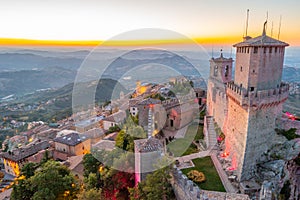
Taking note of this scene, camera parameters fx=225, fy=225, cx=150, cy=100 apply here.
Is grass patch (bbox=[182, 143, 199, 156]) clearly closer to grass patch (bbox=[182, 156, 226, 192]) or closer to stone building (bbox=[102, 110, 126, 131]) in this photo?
grass patch (bbox=[182, 156, 226, 192])

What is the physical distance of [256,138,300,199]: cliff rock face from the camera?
11.6 meters

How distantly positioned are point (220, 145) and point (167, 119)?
17.5 ft

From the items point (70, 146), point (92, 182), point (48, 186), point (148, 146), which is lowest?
point (70, 146)

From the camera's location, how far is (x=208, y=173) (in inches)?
476

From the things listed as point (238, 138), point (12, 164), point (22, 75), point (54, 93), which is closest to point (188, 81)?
point (238, 138)

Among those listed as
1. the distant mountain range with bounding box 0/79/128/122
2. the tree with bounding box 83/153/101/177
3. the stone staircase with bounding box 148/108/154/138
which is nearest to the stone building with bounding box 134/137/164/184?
the tree with bounding box 83/153/101/177

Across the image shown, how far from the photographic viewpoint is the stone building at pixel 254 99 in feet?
36.4

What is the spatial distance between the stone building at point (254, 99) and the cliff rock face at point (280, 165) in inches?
15.9

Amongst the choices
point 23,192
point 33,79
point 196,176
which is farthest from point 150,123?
point 33,79

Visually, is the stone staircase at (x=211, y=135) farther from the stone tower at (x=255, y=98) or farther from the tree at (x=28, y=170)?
the tree at (x=28, y=170)

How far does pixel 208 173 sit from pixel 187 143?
165 inches

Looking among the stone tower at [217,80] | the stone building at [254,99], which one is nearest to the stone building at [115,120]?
the stone tower at [217,80]

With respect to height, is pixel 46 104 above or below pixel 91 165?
below

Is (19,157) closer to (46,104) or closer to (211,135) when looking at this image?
(211,135)
